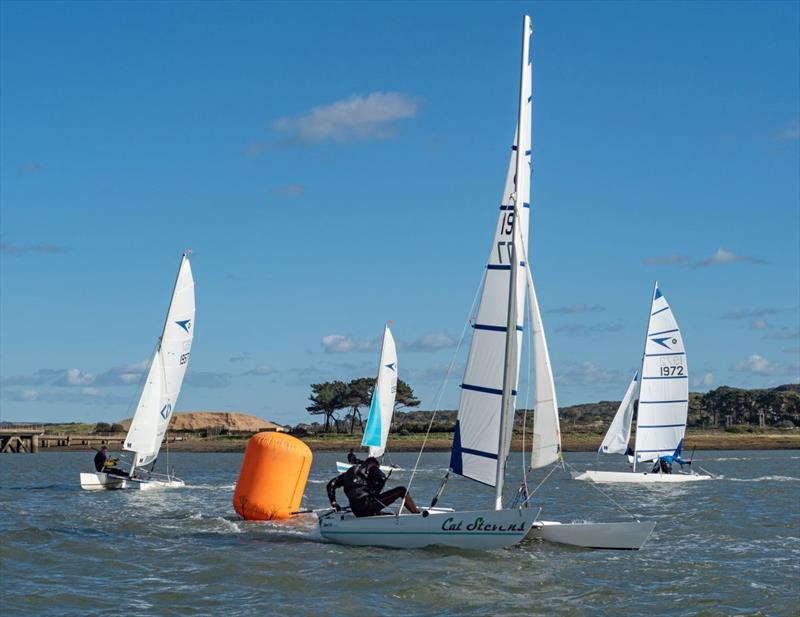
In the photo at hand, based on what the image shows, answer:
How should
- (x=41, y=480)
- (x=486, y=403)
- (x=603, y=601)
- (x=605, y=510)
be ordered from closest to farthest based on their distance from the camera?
1. (x=603, y=601)
2. (x=486, y=403)
3. (x=605, y=510)
4. (x=41, y=480)

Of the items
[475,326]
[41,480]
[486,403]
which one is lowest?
[41,480]

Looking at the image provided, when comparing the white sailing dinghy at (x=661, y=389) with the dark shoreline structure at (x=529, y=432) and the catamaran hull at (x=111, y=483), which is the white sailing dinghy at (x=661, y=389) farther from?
the dark shoreline structure at (x=529, y=432)

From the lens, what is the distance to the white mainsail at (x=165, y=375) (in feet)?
131

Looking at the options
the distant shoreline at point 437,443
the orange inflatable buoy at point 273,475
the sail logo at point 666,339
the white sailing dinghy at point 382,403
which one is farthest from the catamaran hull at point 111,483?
the distant shoreline at point 437,443

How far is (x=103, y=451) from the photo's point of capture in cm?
3947

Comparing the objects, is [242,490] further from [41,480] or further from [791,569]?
[41,480]

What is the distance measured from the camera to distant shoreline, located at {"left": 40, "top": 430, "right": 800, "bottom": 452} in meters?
89.1

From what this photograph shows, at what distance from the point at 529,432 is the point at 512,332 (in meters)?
64.6

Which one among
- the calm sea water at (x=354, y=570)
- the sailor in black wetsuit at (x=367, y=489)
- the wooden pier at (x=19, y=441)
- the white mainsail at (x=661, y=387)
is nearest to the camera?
the calm sea water at (x=354, y=570)

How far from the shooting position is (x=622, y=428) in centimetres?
5106

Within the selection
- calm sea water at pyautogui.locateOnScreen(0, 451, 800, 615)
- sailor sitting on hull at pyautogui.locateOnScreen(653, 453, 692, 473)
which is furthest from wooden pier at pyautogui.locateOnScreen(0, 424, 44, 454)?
calm sea water at pyautogui.locateOnScreen(0, 451, 800, 615)

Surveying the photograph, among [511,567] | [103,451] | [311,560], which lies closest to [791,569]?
[511,567]

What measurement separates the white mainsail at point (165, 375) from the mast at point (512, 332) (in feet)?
74.7

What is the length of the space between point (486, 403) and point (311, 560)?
431cm
